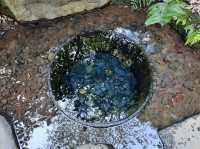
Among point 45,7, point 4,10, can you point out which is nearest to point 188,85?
point 45,7

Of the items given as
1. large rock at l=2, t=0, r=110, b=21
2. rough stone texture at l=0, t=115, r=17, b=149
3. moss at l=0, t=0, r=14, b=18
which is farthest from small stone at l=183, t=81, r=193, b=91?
moss at l=0, t=0, r=14, b=18

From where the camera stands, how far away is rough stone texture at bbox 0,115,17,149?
2.88 m

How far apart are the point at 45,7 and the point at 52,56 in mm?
399

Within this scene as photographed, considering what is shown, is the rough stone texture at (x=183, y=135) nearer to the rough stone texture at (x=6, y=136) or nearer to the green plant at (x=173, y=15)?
the green plant at (x=173, y=15)

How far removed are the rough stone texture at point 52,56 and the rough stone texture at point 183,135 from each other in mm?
74

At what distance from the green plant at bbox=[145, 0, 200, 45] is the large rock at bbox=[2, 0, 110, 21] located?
1.93 ft

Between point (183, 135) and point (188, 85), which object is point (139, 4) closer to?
point (188, 85)

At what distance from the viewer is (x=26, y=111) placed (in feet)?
10.5

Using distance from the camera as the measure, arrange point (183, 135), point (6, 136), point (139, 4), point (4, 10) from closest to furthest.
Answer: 1. point (6, 136)
2. point (183, 135)
3. point (4, 10)
4. point (139, 4)

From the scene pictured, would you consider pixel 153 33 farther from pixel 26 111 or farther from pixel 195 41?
pixel 26 111

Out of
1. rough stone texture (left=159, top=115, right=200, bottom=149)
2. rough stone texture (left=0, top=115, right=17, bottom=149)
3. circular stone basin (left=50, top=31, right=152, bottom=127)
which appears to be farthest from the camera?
circular stone basin (left=50, top=31, right=152, bottom=127)

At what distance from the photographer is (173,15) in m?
3.11

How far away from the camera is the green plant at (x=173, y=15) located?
3.11 metres

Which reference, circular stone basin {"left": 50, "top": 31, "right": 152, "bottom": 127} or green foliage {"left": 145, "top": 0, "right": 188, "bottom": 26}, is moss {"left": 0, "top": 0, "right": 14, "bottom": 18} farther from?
green foliage {"left": 145, "top": 0, "right": 188, "bottom": 26}
